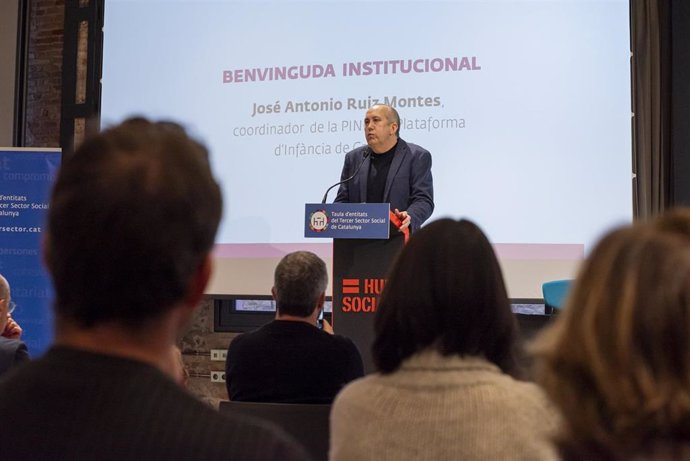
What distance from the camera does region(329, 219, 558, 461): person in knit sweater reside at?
1.56 m

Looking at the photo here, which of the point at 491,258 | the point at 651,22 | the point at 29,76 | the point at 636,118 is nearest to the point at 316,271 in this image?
the point at 491,258

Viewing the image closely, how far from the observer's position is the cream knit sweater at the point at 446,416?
155cm

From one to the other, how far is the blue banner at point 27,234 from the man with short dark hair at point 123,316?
4660 millimetres

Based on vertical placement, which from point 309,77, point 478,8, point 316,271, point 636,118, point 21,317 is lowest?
point 21,317

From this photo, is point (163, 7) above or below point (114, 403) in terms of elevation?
above

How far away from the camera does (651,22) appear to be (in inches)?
187

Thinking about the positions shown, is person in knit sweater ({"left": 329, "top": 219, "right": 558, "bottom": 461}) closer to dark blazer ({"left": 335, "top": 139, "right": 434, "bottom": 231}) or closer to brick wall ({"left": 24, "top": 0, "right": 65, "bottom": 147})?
dark blazer ({"left": 335, "top": 139, "right": 434, "bottom": 231})

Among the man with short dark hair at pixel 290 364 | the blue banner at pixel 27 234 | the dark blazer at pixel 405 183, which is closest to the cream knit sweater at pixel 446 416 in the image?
the man with short dark hair at pixel 290 364

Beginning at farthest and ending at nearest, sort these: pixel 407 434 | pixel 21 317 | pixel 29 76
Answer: pixel 29 76 < pixel 21 317 < pixel 407 434

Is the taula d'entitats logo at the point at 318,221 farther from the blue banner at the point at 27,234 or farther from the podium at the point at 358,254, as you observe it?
the blue banner at the point at 27,234

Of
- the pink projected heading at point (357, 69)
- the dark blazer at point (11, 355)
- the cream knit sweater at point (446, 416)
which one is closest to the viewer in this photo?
the cream knit sweater at point (446, 416)

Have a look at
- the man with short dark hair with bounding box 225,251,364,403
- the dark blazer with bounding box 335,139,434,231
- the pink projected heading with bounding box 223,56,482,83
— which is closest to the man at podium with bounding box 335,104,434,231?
the dark blazer with bounding box 335,139,434,231

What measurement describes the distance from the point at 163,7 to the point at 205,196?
505cm

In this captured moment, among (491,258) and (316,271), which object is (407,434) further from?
(316,271)
